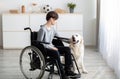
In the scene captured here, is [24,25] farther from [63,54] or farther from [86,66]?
[63,54]

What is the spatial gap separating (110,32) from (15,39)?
236cm

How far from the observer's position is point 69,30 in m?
6.35

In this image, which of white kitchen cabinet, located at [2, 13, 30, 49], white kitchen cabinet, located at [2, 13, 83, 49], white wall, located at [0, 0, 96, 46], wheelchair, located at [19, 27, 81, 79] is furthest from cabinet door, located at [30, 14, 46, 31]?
wheelchair, located at [19, 27, 81, 79]

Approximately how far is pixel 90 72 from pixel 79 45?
0.55 m

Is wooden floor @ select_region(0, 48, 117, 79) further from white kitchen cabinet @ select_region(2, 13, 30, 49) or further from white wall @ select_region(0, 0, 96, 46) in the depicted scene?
white wall @ select_region(0, 0, 96, 46)

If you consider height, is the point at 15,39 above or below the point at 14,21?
below

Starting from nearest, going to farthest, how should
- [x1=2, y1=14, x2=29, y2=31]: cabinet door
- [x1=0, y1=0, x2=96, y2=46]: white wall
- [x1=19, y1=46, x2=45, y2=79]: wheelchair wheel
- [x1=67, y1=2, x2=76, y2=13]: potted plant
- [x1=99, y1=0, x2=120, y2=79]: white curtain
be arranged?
[x1=19, y1=46, x2=45, y2=79]: wheelchair wheel
[x1=99, y1=0, x2=120, y2=79]: white curtain
[x1=2, y1=14, x2=29, y2=31]: cabinet door
[x1=67, y1=2, x2=76, y2=13]: potted plant
[x1=0, y1=0, x2=96, y2=46]: white wall

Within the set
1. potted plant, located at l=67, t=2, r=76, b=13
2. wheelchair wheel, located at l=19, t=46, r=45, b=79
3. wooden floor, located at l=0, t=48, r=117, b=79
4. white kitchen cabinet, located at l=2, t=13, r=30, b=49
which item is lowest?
wooden floor, located at l=0, t=48, r=117, b=79

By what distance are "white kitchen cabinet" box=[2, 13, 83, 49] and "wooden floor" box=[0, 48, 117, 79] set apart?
0.29m

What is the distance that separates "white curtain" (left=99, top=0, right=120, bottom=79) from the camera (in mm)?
4297

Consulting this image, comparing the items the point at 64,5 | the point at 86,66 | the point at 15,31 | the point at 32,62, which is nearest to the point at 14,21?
the point at 15,31

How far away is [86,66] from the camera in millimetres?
4898

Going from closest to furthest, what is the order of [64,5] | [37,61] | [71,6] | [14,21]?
[37,61] → [14,21] → [71,6] → [64,5]

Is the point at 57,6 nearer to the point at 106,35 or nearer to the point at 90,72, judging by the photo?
the point at 106,35
